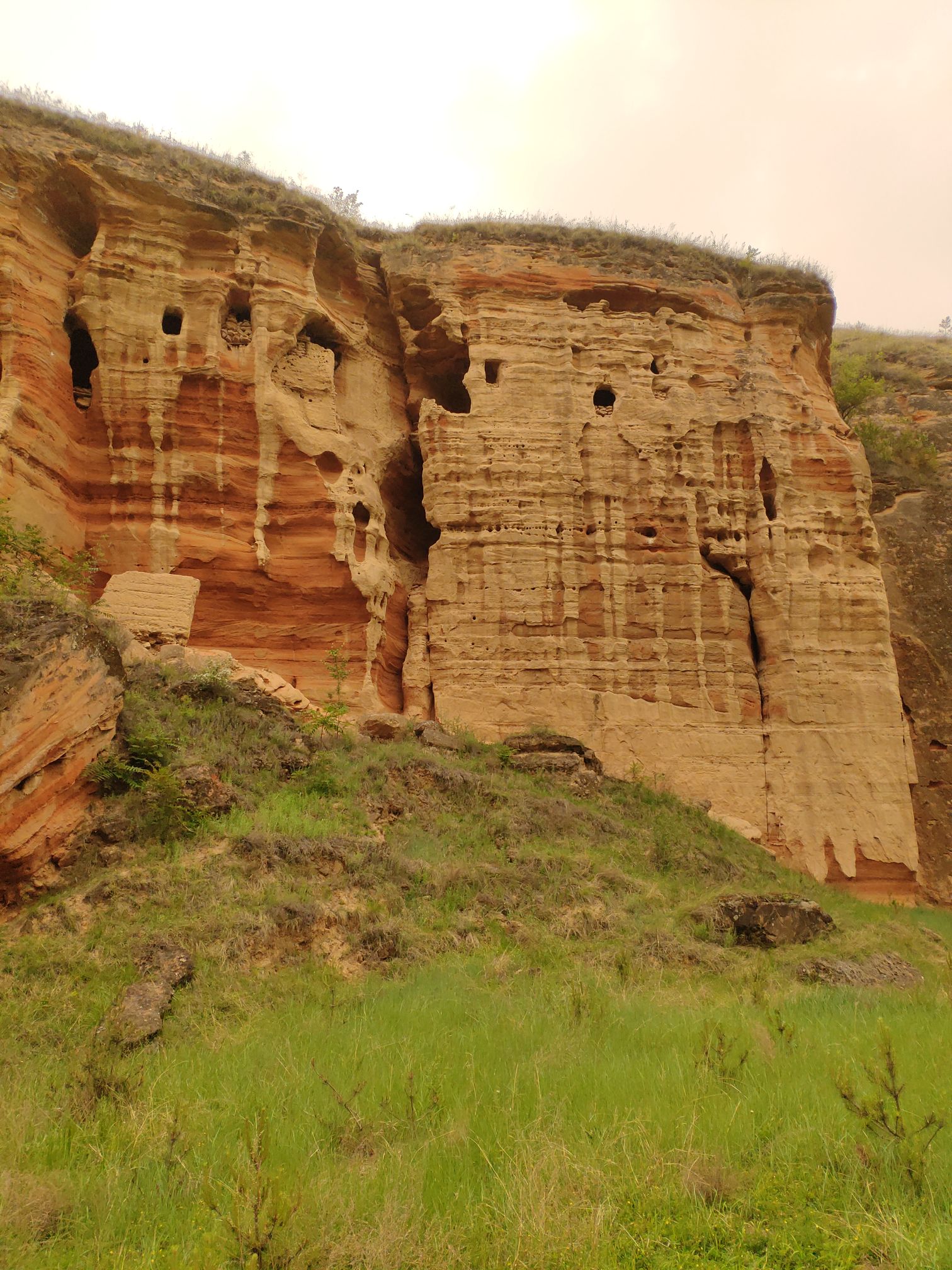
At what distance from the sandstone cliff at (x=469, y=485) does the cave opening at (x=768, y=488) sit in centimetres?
5

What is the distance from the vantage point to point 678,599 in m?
16.4

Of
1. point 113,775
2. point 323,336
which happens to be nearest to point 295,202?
point 323,336

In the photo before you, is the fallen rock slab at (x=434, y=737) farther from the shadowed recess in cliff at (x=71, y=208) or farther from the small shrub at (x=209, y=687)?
the shadowed recess in cliff at (x=71, y=208)

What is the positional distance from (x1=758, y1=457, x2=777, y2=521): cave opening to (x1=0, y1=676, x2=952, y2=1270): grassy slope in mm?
8756

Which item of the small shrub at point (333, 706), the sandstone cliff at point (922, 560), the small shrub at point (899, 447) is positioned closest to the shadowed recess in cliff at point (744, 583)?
the sandstone cliff at point (922, 560)

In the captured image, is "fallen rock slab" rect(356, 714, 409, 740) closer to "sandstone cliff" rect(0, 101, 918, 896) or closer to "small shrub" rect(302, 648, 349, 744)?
"small shrub" rect(302, 648, 349, 744)

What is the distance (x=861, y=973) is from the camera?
884cm

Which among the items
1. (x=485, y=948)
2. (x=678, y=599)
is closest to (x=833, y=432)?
(x=678, y=599)

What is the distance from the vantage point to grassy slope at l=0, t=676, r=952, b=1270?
12.3 feet

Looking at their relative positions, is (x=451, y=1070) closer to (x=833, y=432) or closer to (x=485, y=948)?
(x=485, y=948)

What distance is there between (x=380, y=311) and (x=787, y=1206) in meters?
17.8

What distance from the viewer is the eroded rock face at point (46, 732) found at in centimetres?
782

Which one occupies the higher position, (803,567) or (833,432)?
(833,432)

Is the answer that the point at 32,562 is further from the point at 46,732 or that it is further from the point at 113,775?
the point at 46,732
